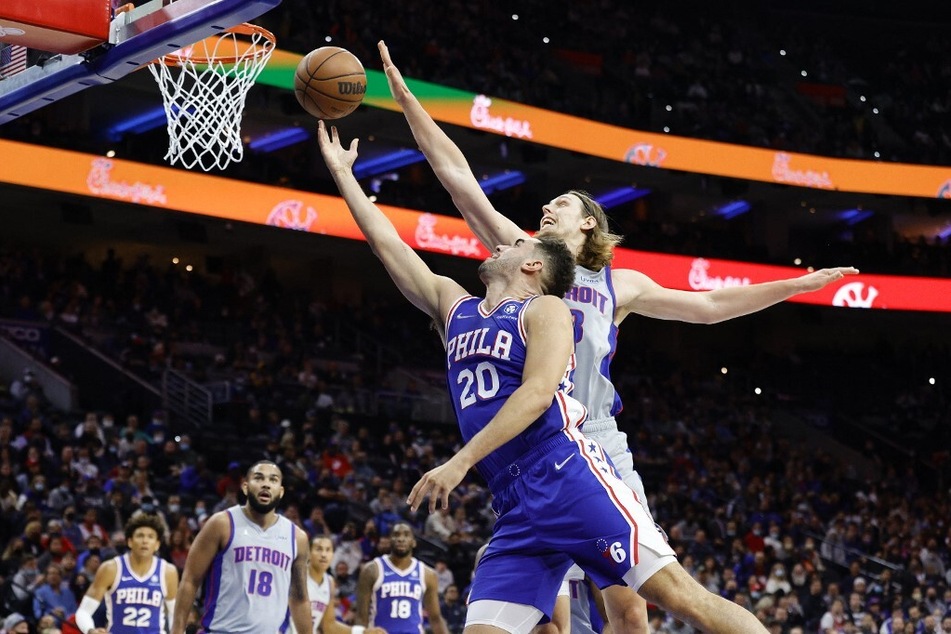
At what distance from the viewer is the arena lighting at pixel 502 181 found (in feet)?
91.4

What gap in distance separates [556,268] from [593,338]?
36.0 inches

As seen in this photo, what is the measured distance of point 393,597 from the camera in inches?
399

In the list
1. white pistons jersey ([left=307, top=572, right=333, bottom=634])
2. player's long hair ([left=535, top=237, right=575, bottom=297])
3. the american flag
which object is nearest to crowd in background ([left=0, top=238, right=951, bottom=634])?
white pistons jersey ([left=307, top=572, right=333, bottom=634])

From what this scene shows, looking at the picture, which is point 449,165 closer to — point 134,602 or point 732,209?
point 134,602

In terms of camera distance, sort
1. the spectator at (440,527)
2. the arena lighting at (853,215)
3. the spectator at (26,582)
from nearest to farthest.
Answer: the spectator at (26,582) → the spectator at (440,527) → the arena lighting at (853,215)

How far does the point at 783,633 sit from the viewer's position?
15.9 m

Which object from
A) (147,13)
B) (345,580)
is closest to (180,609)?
(147,13)

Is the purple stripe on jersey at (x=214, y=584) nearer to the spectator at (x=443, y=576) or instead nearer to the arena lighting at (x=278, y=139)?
the spectator at (x=443, y=576)

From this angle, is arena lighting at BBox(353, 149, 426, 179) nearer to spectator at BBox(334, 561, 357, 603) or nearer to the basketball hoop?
spectator at BBox(334, 561, 357, 603)

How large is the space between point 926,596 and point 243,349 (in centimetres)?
1129

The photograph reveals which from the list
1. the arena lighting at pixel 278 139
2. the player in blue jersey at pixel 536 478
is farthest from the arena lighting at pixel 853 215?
the player in blue jersey at pixel 536 478

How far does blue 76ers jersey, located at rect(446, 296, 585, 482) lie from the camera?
4.16 m

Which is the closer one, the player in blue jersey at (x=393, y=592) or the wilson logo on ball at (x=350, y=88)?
the wilson logo on ball at (x=350, y=88)

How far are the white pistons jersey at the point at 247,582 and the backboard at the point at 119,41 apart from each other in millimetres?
2680
